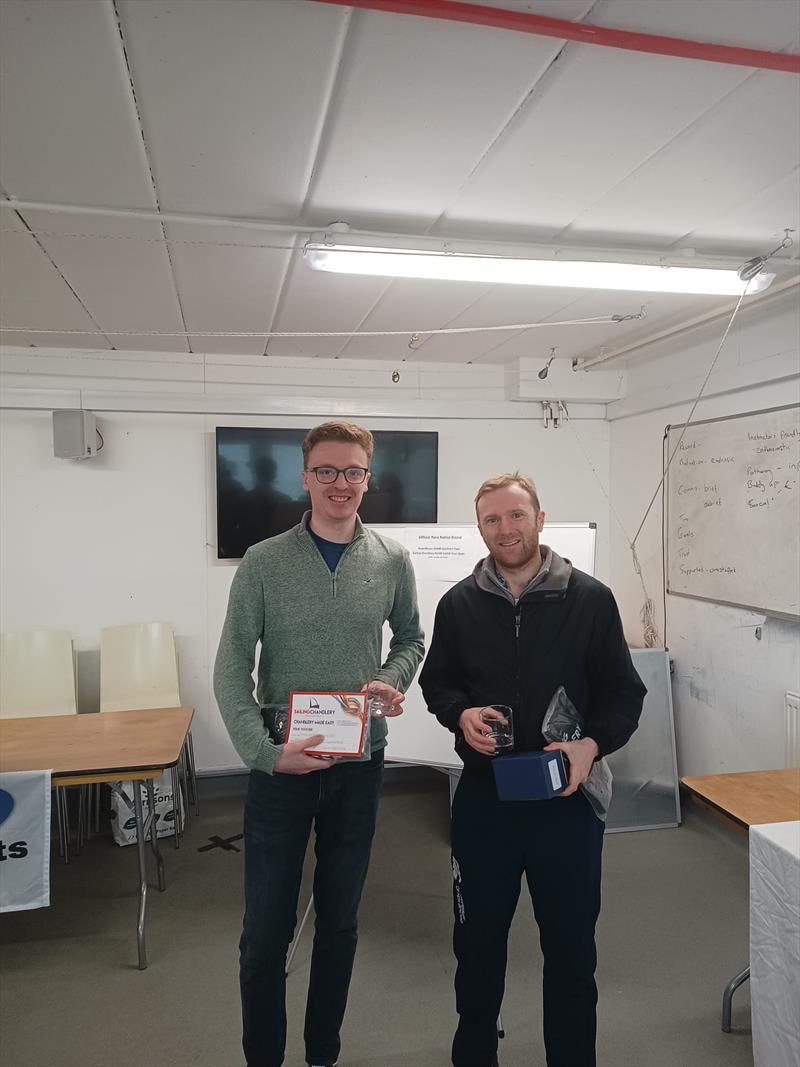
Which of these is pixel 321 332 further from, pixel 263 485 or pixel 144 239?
pixel 144 239

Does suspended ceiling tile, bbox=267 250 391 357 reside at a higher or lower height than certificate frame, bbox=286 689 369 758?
higher

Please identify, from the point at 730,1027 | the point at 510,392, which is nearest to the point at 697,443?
the point at 510,392

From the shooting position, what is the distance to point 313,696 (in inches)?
65.1

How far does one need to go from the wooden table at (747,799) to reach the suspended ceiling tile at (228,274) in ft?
7.30

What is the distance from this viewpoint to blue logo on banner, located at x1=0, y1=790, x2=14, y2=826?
243 cm

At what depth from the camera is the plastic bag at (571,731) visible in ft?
5.62

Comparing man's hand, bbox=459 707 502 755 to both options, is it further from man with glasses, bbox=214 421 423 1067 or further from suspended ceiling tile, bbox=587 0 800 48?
suspended ceiling tile, bbox=587 0 800 48

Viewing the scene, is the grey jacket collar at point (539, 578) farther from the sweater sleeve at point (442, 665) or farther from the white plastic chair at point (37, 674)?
the white plastic chair at point (37, 674)

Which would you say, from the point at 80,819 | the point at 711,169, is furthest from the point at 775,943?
the point at 80,819

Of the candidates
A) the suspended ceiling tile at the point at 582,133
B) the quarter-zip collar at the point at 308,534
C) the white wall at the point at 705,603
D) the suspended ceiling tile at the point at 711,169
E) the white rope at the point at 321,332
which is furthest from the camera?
the white rope at the point at 321,332

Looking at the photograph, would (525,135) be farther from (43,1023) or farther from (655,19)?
(43,1023)

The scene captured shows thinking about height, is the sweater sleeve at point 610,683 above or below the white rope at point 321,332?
below

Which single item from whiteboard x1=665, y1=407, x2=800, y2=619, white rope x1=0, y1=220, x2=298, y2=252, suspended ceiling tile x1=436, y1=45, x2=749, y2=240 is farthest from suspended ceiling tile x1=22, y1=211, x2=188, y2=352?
whiteboard x1=665, y1=407, x2=800, y2=619

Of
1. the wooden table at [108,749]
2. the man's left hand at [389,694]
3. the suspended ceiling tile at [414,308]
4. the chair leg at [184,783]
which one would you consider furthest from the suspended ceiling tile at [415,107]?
the chair leg at [184,783]
